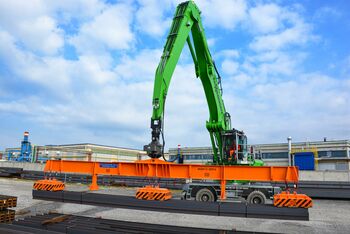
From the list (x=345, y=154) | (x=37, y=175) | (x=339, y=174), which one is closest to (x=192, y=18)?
(x=339, y=174)

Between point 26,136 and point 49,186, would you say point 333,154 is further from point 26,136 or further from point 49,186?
point 26,136

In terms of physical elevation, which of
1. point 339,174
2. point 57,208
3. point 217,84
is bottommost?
point 57,208

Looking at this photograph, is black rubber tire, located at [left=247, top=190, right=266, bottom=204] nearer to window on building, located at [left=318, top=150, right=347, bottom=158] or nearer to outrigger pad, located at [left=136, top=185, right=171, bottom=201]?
outrigger pad, located at [left=136, top=185, right=171, bottom=201]

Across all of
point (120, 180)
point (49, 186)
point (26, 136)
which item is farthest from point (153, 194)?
point (26, 136)

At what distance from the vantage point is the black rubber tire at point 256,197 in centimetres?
1240

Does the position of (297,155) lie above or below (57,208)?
above

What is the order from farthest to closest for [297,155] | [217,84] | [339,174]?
[297,155]
[339,174]
[217,84]

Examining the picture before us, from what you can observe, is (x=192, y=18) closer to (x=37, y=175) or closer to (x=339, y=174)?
(x=339, y=174)

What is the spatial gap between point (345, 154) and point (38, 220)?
146 ft

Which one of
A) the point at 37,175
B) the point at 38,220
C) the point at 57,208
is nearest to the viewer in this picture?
the point at 38,220

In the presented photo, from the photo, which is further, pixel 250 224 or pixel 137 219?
pixel 137 219

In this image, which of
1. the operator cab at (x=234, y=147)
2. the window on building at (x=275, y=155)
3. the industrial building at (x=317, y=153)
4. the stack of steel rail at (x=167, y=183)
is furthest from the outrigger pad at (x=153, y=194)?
the window on building at (x=275, y=155)

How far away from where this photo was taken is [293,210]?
29.5 ft

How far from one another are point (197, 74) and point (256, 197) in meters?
7.32
